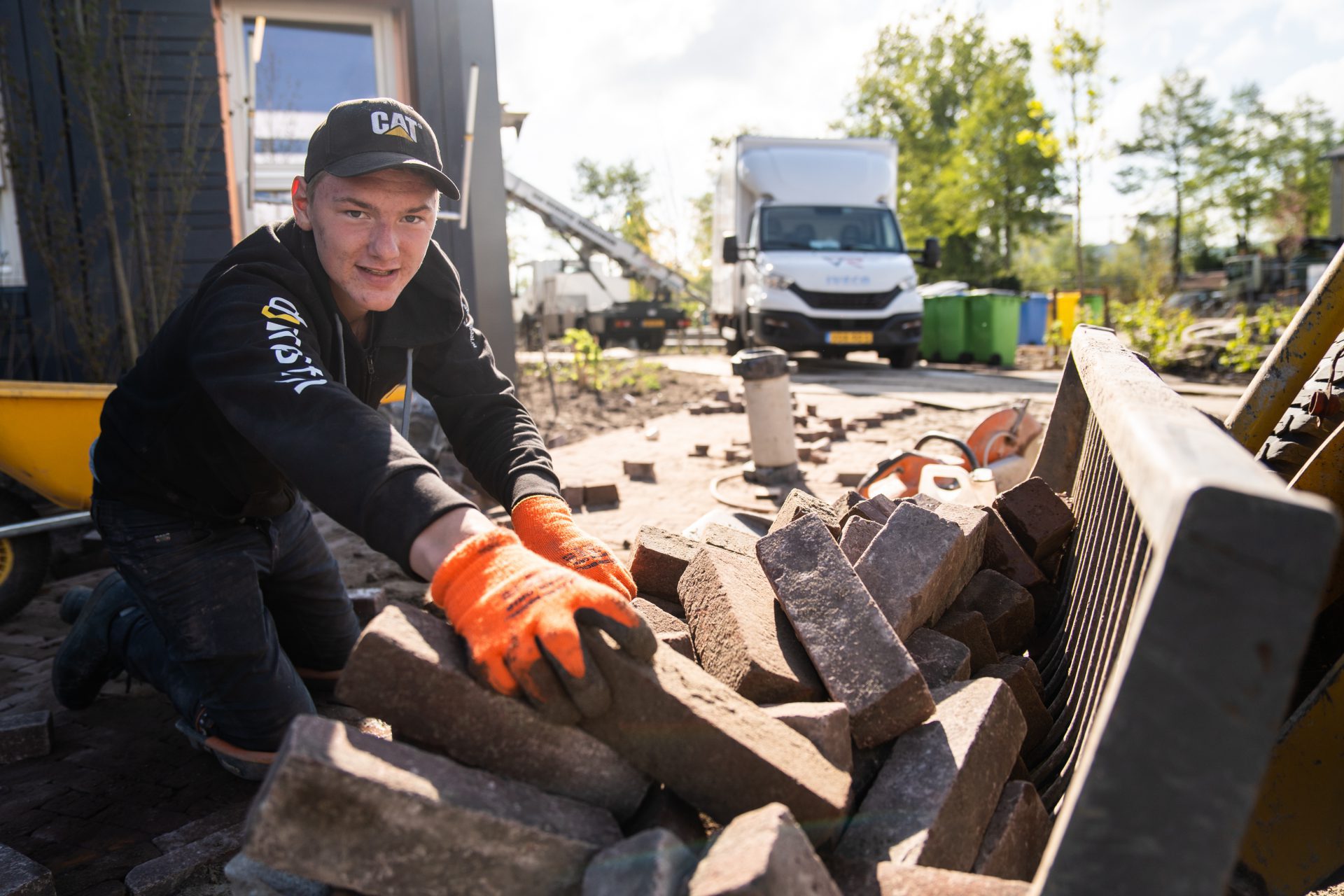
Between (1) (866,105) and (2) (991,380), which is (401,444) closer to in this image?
(2) (991,380)

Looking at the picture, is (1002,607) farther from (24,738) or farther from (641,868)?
(24,738)

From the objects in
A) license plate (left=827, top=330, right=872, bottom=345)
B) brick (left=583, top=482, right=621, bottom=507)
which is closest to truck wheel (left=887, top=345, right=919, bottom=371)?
license plate (left=827, top=330, right=872, bottom=345)

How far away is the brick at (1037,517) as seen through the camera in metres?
2.53

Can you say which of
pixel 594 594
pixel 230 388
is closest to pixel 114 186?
pixel 230 388

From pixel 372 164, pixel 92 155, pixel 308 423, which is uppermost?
pixel 92 155

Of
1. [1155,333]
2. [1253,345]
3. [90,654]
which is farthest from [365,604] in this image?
[1253,345]

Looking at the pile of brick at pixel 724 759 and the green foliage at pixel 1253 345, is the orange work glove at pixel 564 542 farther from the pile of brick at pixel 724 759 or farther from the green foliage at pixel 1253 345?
the green foliage at pixel 1253 345

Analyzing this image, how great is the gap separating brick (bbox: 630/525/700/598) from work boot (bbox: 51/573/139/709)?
6.19 ft

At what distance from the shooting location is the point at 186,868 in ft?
6.91

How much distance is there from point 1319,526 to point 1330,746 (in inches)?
39.9

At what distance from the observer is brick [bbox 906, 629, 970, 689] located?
2051 mm

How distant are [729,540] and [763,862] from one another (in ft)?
4.52

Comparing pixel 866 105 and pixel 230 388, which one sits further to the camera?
pixel 866 105

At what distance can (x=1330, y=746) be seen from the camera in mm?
1663
